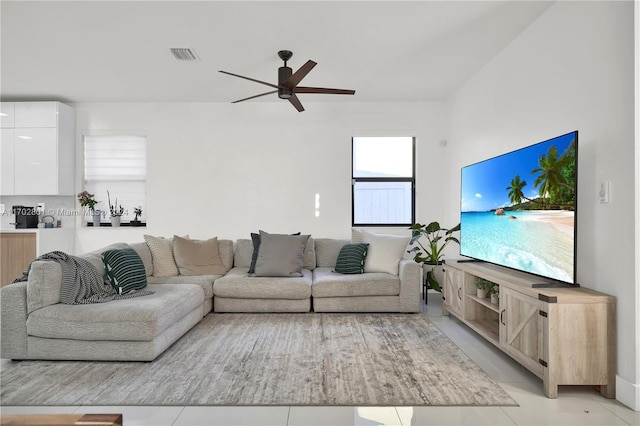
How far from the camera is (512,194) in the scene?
3.05 m

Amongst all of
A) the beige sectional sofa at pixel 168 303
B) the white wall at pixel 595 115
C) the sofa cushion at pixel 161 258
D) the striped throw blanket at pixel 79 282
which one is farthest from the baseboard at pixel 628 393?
the sofa cushion at pixel 161 258

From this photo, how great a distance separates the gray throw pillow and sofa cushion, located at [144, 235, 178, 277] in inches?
38.8

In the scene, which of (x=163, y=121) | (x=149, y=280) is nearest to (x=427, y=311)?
(x=149, y=280)

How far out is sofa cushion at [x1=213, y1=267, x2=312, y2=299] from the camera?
4363 mm

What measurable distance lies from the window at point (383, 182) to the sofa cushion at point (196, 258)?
2092 millimetres

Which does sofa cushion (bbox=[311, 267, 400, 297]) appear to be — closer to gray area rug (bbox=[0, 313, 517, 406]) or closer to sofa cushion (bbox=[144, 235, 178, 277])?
gray area rug (bbox=[0, 313, 517, 406])

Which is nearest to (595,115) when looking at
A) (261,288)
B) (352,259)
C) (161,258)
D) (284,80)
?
(284,80)

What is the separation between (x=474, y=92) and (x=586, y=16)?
1955 mm

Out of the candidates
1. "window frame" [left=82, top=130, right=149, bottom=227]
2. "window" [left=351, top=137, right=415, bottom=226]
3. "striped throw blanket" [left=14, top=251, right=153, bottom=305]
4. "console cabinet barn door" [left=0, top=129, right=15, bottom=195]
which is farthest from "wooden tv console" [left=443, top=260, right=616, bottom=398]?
"console cabinet barn door" [left=0, top=129, right=15, bottom=195]

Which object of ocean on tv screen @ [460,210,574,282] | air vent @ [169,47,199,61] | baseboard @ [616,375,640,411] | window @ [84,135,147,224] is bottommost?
baseboard @ [616,375,640,411]

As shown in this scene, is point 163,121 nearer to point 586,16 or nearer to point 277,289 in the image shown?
point 277,289

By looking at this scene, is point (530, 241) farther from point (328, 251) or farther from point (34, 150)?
point (34, 150)

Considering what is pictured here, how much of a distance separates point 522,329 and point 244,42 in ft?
10.7

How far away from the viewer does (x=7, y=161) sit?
17.6 feet
